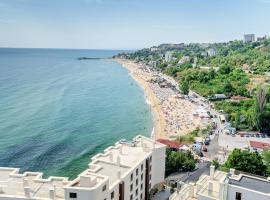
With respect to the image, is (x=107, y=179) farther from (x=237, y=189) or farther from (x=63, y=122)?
(x=63, y=122)

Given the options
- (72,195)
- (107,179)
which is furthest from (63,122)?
(72,195)

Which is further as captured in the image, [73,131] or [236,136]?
[73,131]

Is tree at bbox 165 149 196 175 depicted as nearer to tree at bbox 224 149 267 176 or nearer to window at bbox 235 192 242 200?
tree at bbox 224 149 267 176

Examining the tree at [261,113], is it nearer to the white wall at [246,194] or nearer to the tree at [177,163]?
the tree at [177,163]

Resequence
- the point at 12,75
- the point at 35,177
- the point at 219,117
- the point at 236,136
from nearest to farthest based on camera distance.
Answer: the point at 35,177 → the point at 236,136 → the point at 219,117 → the point at 12,75

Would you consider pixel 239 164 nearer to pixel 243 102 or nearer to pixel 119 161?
pixel 119 161

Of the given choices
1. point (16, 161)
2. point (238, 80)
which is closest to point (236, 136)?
point (16, 161)

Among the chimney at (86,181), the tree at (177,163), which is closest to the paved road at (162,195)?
the tree at (177,163)
